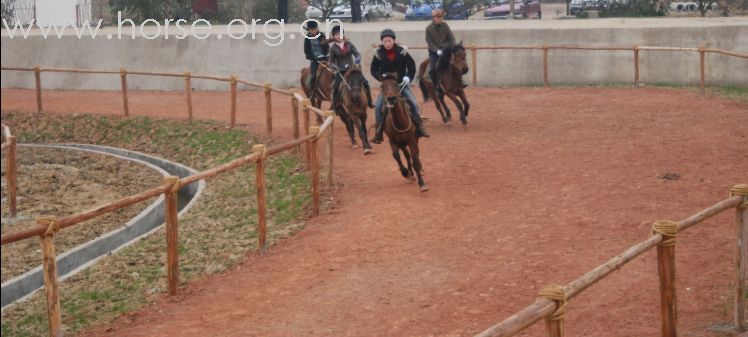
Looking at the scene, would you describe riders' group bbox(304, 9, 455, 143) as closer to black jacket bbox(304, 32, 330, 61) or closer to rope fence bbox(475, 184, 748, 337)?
black jacket bbox(304, 32, 330, 61)

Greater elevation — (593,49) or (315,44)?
(315,44)

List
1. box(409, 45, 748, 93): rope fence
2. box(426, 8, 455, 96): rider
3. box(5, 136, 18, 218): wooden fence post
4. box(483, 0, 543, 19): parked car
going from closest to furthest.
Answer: box(5, 136, 18, 218): wooden fence post < box(426, 8, 455, 96): rider < box(409, 45, 748, 93): rope fence < box(483, 0, 543, 19): parked car

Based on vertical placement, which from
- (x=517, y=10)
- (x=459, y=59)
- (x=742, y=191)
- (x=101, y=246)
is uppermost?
(x=517, y=10)

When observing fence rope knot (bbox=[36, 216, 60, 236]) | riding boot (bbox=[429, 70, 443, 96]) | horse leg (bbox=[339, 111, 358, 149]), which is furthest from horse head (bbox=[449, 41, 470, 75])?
fence rope knot (bbox=[36, 216, 60, 236])

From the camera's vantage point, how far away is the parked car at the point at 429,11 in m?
49.6

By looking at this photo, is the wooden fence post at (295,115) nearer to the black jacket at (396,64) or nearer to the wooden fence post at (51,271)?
the black jacket at (396,64)

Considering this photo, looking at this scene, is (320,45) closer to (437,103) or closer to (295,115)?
(295,115)

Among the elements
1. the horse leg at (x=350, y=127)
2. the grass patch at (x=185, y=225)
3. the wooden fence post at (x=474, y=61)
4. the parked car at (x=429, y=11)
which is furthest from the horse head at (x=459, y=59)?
the parked car at (x=429, y=11)

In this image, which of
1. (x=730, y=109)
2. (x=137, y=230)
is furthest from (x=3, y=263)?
(x=730, y=109)

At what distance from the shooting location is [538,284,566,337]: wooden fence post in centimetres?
736

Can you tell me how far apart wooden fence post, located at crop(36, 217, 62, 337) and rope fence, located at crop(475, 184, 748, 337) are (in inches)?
154

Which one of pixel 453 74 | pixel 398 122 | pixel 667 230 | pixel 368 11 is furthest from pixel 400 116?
pixel 368 11

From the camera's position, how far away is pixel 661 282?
9.33m

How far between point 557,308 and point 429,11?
44.3 m
